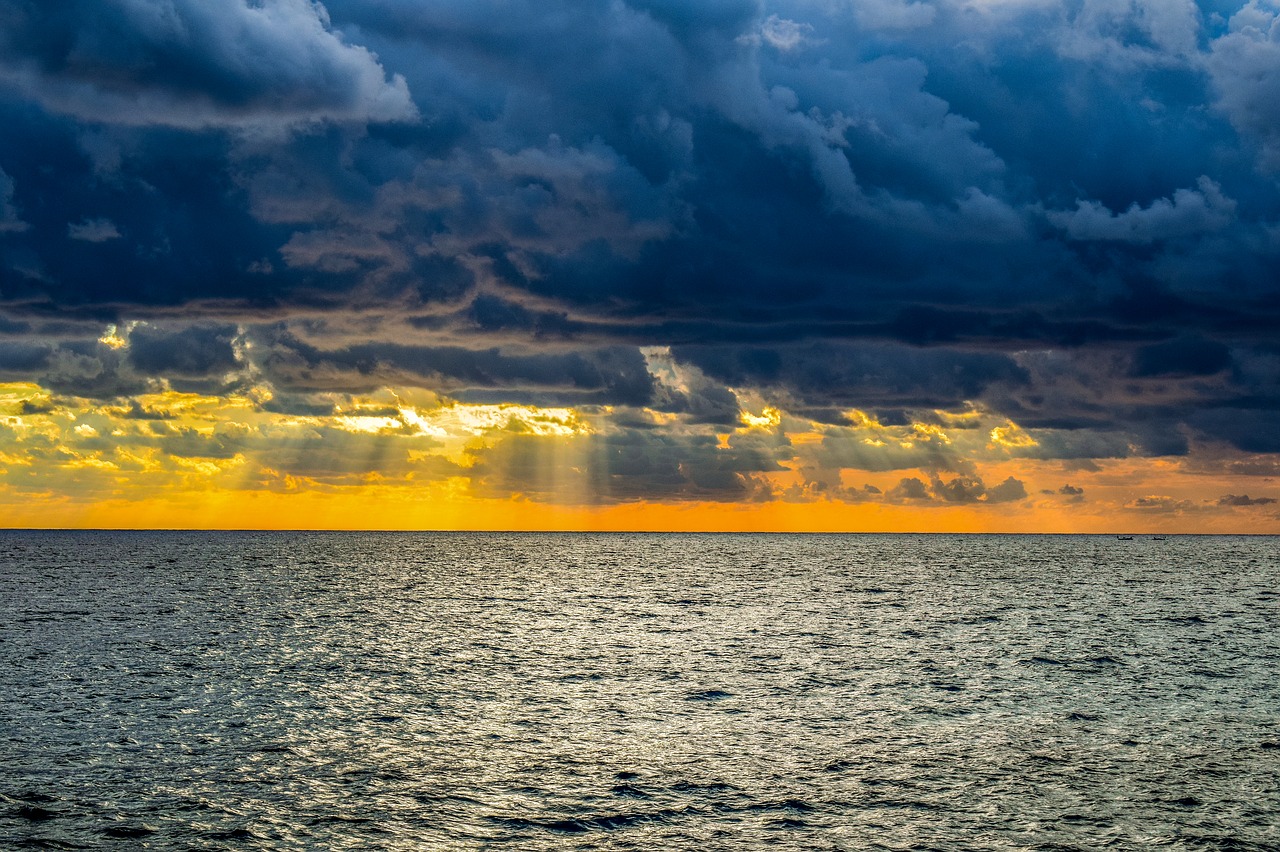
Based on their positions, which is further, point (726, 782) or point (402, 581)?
point (402, 581)

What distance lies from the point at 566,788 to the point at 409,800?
4.81 metres

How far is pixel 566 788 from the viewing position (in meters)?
35.2

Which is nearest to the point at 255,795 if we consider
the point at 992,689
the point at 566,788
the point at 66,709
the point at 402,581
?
the point at 566,788

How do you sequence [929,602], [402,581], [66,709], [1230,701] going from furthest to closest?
[402,581], [929,602], [1230,701], [66,709]

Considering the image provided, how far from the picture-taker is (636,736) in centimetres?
4334

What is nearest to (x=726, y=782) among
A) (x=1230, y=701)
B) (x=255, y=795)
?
(x=255, y=795)

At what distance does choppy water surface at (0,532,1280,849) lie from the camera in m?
31.1

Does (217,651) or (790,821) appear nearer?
(790,821)

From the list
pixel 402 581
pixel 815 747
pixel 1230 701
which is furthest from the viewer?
pixel 402 581

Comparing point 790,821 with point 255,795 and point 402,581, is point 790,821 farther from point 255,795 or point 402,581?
point 402,581

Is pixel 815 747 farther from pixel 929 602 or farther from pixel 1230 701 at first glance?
pixel 929 602

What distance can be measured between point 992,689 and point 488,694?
25.0 m

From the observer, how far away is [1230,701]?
51.9 m

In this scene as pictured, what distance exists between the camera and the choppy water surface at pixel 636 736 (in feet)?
102
